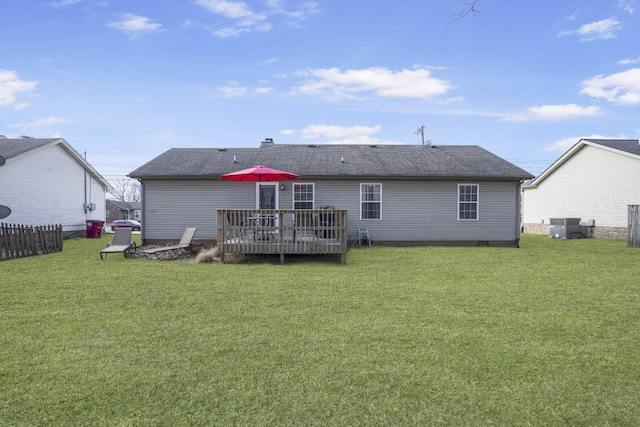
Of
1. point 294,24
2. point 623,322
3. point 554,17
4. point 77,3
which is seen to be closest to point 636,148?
point 554,17

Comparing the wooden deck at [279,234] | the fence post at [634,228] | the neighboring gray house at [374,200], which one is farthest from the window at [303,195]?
the fence post at [634,228]

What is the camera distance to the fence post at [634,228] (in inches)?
589

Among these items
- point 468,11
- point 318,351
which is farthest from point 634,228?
point 318,351

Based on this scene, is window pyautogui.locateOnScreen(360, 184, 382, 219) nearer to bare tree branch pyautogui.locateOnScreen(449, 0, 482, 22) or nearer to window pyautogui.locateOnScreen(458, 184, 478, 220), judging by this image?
window pyautogui.locateOnScreen(458, 184, 478, 220)

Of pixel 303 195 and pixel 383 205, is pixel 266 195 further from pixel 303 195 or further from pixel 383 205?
pixel 383 205

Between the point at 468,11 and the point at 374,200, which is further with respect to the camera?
the point at 374,200

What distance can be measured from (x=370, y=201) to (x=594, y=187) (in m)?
13.2

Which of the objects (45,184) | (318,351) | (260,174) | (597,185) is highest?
(45,184)

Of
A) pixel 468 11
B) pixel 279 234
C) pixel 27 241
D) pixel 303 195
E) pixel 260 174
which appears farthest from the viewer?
pixel 303 195

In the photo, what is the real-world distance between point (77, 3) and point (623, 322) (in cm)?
1377

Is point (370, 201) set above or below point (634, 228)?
above

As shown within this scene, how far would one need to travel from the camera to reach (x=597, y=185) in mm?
20062

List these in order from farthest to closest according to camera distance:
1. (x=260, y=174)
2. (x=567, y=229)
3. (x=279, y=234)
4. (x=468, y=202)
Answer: (x=567, y=229), (x=468, y=202), (x=260, y=174), (x=279, y=234)

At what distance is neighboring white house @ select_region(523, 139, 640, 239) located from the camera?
1862 cm
